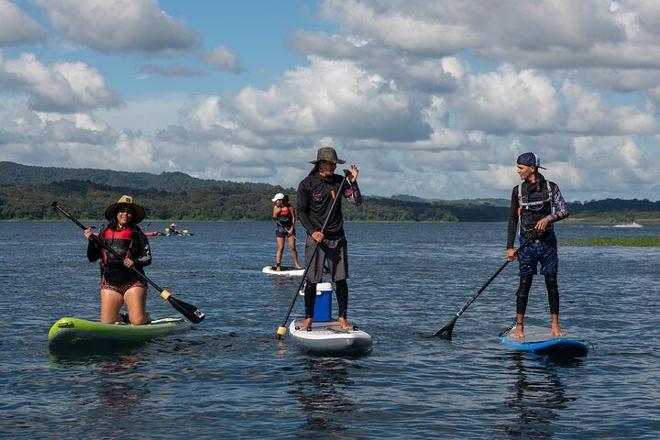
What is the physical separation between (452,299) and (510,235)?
35.2ft

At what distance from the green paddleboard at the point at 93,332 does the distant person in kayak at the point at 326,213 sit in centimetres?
334

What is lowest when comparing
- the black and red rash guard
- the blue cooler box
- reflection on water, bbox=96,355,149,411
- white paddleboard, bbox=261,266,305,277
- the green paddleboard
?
reflection on water, bbox=96,355,149,411

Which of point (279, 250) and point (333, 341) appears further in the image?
point (279, 250)

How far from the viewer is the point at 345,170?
15070 millimetres

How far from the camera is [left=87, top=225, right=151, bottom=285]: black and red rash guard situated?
52.8 feet

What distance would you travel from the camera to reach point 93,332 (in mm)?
15273

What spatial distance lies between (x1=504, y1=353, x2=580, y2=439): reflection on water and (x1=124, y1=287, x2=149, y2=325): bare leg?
670cm

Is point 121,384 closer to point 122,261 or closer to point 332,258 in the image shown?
point 122,261

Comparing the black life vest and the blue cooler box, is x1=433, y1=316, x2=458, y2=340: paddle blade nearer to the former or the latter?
the blue cooler box

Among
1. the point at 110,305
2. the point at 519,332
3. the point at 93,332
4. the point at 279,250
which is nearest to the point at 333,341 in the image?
the point at 519,332

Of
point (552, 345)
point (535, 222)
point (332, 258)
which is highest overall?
point (535, 222)

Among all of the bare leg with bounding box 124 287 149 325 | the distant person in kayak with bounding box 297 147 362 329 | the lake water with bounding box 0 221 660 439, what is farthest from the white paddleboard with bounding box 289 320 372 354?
the bare leg with bounding box 124 287 149 325

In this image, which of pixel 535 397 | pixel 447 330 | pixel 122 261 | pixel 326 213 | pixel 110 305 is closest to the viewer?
pixel 535 397

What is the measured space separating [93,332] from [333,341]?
413 cm
